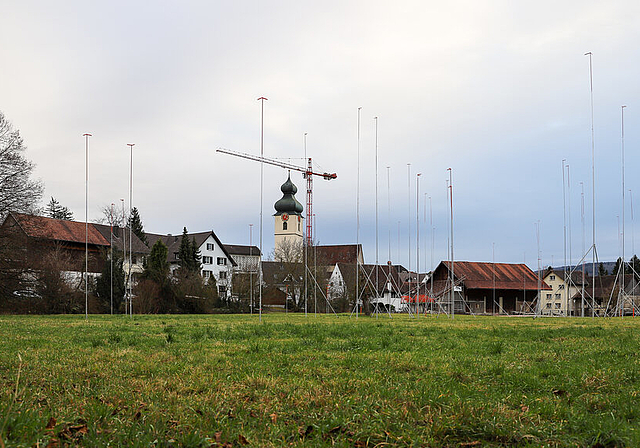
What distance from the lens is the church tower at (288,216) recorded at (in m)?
138

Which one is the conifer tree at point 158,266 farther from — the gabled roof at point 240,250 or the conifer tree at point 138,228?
the gabled roof at point 240,250

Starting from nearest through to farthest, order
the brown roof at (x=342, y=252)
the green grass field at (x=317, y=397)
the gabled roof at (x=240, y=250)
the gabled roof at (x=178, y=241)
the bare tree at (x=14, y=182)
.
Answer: the green grass field at (x=317, y=397)
the bare tree at (x=14, y=182)
the gabled roof at (x=178, y=241)
the brown roof at (x=342, y=252)
the gabled roof at (x=240, y=250)

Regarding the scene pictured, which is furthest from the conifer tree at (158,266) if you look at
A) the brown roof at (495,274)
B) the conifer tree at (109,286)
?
the brown roof at (495,274)

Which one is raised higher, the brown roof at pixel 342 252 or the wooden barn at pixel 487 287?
the brown roof at pixel 342 252

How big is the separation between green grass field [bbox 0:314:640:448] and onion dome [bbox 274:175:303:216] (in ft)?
419

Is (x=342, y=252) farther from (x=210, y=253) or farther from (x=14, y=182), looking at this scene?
(x=14, y=182)

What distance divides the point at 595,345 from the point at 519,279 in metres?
69.1

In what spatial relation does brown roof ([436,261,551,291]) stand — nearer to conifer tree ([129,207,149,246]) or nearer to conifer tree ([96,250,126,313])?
conifer tree ([96,250,126,313])

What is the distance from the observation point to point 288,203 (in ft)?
454

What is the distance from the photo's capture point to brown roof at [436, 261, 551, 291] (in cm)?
7431

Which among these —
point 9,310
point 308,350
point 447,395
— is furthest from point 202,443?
point 9,310

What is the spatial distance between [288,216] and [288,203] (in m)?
3.19

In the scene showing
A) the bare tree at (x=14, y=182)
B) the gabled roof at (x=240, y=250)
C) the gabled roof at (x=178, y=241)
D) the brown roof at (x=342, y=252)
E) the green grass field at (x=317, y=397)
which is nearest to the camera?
the green grass field at (x=317, y=397)

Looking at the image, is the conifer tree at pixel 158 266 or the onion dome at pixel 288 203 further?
the onion dome at pixel 288 203
